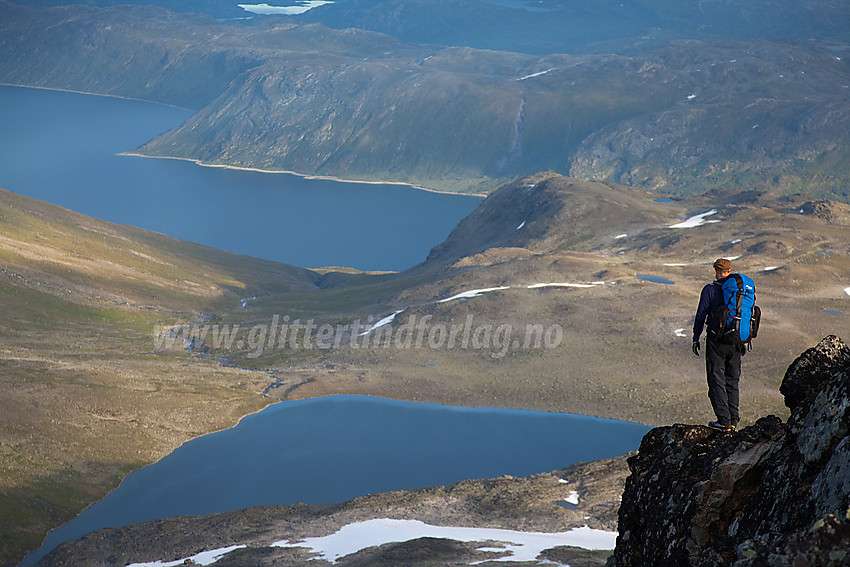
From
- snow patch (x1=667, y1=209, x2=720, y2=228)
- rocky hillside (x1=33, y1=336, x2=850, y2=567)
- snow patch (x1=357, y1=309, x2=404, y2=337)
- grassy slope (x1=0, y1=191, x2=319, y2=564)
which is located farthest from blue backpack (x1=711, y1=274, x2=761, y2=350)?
snow patch (x1=667, y1=209, x2=720, y2=228)

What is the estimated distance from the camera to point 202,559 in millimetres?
38625

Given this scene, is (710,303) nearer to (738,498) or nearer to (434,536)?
(738,498)

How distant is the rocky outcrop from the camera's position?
809cm

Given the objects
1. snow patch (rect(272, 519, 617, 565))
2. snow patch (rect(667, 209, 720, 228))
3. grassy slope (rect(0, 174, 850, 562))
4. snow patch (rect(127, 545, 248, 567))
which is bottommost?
snow patch (rect(127, 545, 248, 567))

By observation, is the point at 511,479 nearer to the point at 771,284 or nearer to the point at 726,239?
the point at 771,284

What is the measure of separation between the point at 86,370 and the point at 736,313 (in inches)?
2590

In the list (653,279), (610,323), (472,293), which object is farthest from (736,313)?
(472,293)

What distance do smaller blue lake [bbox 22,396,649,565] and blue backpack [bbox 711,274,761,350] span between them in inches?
1656

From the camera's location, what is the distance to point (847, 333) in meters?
63.2

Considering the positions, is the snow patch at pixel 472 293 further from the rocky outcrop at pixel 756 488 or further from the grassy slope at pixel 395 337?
the rocky outcrop at pixel 756 488

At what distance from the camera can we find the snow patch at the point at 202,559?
38094 mm

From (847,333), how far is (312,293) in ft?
258

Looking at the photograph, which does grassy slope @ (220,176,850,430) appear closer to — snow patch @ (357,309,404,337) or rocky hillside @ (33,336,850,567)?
snow patch @ (357,309,404,337)

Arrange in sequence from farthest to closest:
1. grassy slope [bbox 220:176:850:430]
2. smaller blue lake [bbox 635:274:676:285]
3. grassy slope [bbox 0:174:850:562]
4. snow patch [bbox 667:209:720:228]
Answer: snow patch [bbox 667:209:720:228] < smaller blue lake [bbox 635:274:676:285] < grassy slope [bbox 220:176:850:430] < grassy slope [bbox 0:174:850:562]
